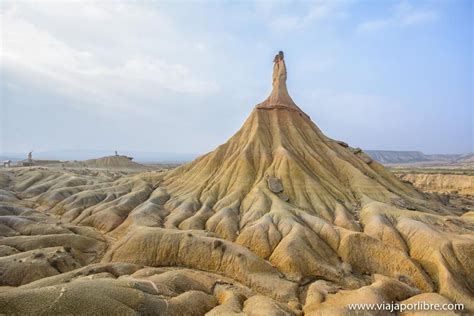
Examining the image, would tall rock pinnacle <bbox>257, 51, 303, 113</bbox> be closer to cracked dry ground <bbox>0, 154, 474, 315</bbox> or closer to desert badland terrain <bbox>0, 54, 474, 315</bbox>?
desert badland terrain <bbox>0, 54, 474, 315</bbox>

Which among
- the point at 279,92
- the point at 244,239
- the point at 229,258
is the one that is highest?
the point at 279,92

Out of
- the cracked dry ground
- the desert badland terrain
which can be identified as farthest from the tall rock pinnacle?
the cracked dry ground

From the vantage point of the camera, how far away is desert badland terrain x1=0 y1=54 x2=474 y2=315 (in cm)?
2628

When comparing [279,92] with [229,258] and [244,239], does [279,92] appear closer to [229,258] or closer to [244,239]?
[244,239]

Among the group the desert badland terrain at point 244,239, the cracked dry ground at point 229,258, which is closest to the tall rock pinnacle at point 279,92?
the desert badland terrain at point 244,239

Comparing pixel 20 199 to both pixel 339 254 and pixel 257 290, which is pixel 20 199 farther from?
pixel 339 254

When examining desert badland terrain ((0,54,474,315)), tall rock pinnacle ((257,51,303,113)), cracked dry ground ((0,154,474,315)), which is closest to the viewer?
cracked dry ground ((0,154,474,315))

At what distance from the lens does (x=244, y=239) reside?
43312 mm

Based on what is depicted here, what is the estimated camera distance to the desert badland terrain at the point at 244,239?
86.2ft

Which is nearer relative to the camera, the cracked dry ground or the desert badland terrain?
the cracked dry ground

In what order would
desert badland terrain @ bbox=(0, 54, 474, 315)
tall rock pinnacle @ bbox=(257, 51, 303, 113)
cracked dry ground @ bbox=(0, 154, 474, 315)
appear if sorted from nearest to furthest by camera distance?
cracked dry ground @ bbox=(0, 154, 474, 315)
desert badland terrain @ bbox=(0, 54, 474, 315)
tall rock pinnacle @ bbox=(257, 51, 303, 113)

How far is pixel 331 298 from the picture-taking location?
29438 mm

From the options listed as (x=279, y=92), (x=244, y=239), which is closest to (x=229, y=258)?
(x=244, y=239)

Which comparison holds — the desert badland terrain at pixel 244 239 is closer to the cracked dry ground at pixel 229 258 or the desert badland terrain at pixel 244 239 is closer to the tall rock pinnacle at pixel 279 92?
the cracked dry ground at pixel 229 258
